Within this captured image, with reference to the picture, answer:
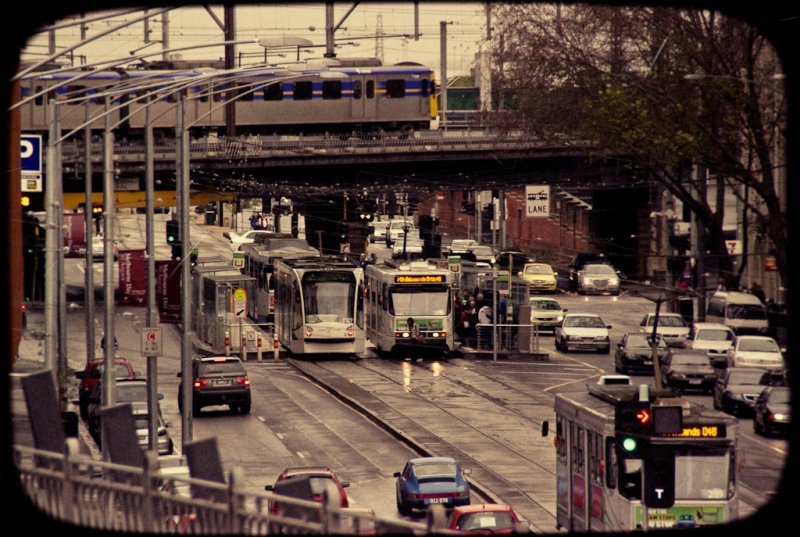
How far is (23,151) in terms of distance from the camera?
34969 mm

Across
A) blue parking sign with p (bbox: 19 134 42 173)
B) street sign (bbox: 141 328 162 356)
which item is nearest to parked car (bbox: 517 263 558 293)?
blue parking sign with p (bbox: 19 134 42 173)

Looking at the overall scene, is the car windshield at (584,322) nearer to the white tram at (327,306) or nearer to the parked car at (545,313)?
the parked car at (545,313)

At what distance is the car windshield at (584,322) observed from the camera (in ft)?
175

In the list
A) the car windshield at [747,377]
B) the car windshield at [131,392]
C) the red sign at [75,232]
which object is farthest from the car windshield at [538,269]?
the car windshield at [131,392]

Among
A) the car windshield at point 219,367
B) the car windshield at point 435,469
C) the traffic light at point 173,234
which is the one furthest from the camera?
the car windshield at point 219,367

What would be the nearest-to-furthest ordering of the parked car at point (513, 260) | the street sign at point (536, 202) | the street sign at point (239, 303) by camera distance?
the street sign at point (239, 303) < the street sign at point (536, 202) < the parked car at point (513, 260)

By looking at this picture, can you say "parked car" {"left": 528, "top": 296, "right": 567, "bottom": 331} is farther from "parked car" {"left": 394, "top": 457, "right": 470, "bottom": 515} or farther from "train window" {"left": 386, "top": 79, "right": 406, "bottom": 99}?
"parked car" {"left": 394, "top": 457, "right": 470, "bottom": 515}

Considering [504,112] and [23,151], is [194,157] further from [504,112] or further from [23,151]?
[23,151]

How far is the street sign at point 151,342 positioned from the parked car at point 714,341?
2137 cm

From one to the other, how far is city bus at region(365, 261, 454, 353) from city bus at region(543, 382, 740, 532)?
27.9 m

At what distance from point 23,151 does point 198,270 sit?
23733mm

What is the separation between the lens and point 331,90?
7750 cm

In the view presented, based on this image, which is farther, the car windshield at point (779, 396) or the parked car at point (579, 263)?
the parked car at point (579, 263)

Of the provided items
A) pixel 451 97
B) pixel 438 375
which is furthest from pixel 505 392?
pixel 451 97
